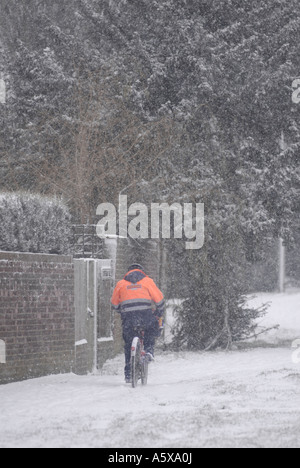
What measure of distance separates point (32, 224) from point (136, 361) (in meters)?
2.63

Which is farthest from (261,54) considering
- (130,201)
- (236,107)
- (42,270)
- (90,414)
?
(90,414)

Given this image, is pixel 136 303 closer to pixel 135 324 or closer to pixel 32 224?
pixel 135 324

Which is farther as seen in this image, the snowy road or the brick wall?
the brick wall

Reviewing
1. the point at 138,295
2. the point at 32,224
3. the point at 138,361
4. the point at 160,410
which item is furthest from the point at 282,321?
the point at 160,410

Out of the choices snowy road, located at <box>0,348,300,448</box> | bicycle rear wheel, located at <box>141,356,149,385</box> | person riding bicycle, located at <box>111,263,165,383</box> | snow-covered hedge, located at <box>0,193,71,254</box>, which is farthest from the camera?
snow-covered hedge, located at <box>0,193,71,254</box>

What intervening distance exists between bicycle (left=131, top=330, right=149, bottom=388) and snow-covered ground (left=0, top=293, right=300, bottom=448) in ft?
0.59

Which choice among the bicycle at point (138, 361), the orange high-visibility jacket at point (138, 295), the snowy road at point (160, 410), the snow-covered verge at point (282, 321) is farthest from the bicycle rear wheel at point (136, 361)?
the snow-covered verge at point (282, 321)

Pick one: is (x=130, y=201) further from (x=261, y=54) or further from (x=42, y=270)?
(x=42, y=270)

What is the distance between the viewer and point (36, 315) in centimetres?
1430

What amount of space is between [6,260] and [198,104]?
1095 centimetres

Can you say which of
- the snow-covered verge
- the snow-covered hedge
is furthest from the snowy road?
the snow-covered verge

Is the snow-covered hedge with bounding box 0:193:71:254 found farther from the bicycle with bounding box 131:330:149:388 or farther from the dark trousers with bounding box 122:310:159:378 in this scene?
the bicycle with bounding box 131:330:149:388

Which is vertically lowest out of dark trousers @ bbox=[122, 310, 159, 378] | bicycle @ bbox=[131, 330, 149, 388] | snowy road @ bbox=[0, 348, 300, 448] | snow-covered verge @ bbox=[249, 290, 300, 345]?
snow-covered verge @ bbox=[249, 290, 300, 345]

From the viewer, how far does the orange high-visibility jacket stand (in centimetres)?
1385
